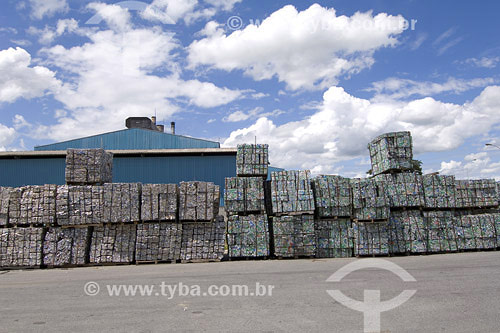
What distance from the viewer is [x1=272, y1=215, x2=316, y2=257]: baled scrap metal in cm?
1315

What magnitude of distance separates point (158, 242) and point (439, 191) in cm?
1027

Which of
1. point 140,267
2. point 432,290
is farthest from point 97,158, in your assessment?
point 432,290

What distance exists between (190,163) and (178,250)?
13152mm

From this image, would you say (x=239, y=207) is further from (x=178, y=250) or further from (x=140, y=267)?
(x=140, y=267)

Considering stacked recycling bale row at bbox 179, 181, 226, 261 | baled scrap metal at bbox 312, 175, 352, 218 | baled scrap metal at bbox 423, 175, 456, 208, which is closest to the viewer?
stacked recycling bale row at bbox 179, 181, 226, 261

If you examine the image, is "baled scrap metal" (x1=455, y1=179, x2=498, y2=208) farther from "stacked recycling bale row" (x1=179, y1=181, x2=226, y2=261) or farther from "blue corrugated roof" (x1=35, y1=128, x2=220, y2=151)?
"blue corrugated roof" (x1=35, y1=128, x2=220, y2=151)

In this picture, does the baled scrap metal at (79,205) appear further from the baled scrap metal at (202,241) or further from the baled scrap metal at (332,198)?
the baled scrap metal at (332,198)

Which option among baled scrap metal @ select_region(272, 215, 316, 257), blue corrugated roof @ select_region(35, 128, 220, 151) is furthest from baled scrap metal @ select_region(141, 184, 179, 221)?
blue corrugated roof @ select_region(35, 128, 220, 151)

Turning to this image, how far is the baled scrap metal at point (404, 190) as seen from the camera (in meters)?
13.8

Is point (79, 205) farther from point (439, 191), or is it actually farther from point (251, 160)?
point (439, 191)

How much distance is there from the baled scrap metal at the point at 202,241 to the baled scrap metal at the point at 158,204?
688mm

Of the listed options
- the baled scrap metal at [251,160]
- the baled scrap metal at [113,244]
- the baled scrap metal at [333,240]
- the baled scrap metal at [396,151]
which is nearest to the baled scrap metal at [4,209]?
the baled scrap metal at [113,244]

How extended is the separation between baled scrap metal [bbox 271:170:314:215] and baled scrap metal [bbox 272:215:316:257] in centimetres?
33

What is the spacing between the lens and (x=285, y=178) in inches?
534
